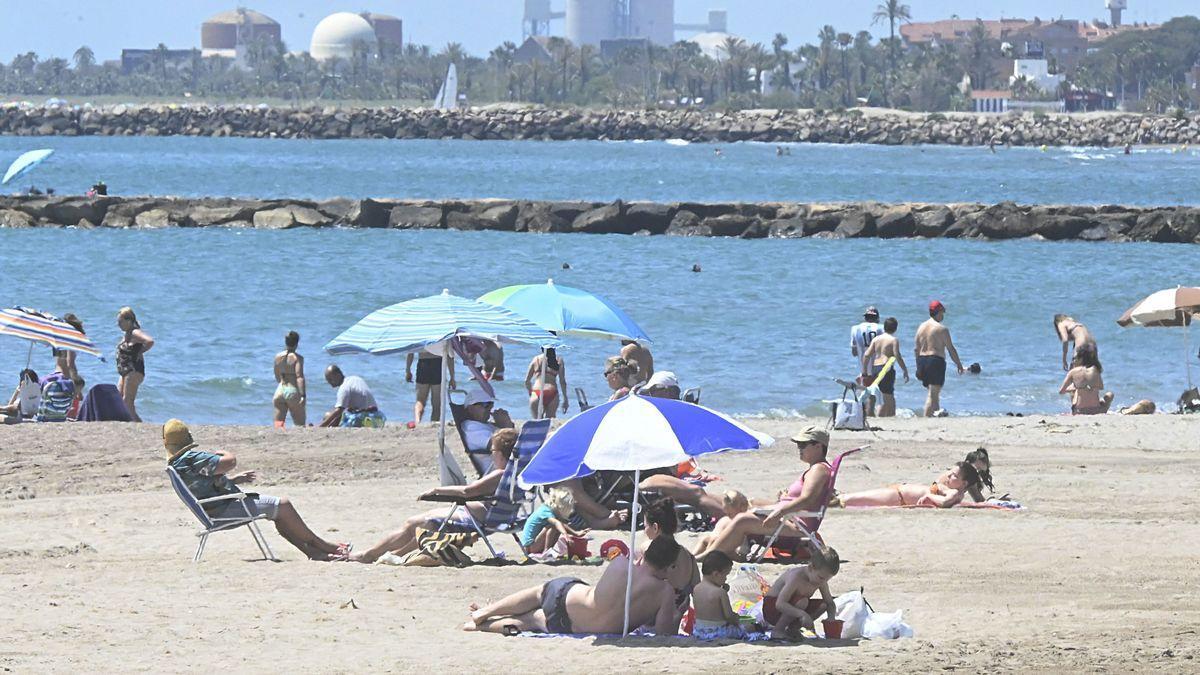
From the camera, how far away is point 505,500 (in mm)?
10547

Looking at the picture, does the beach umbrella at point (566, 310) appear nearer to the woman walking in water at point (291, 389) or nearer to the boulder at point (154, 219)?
the woman walking in water at point (291, 389)

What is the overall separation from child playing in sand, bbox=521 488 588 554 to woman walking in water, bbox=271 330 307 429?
269 inches

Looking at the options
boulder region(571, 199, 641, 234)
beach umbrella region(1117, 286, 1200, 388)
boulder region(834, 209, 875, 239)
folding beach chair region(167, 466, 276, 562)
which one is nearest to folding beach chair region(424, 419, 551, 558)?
folding beach chair region(167, 466, 276, 562)

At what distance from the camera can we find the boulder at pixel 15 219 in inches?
1906

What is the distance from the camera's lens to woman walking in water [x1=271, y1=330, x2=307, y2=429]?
17.3 m

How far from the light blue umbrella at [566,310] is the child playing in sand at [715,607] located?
4398 mm

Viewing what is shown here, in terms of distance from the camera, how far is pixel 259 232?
47594 millimetres

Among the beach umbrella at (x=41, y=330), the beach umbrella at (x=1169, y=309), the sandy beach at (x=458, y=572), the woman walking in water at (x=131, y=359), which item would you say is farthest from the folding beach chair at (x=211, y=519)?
the beach umbrella at (x=1169, y=309)

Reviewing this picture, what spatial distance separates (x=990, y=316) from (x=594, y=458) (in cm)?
2287

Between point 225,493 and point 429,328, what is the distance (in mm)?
1536

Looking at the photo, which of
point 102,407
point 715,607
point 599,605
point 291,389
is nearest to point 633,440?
point 599,605

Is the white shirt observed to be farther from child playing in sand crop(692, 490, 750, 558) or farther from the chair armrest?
the chair armrest

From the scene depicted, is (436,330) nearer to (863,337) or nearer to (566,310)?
(566,310)

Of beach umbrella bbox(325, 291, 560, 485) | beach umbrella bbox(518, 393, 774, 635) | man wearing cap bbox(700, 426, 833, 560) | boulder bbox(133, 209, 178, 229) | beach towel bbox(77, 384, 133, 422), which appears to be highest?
beach umbrella bbox(325, 291, 560, 485)
